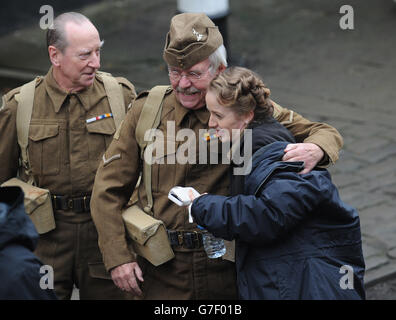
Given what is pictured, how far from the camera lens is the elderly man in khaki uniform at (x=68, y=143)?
4203 mm

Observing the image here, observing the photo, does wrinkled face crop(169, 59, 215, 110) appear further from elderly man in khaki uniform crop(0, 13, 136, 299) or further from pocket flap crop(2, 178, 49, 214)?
pocket flap crop(2, 178, 49, 214)

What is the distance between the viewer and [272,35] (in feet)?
36.6

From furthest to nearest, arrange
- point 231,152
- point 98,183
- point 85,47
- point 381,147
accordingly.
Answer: point 381,147 < point 85,47 < point 98,183 < point 231,152

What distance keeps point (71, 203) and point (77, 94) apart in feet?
2.02

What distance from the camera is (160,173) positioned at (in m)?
3.82

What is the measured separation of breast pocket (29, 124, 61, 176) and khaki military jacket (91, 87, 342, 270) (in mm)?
432

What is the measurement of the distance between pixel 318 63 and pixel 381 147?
2759 millimetres

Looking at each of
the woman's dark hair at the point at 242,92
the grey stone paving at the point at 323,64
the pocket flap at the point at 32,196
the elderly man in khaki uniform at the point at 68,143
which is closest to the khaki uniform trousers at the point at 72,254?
the elderly man in khaki uniform at the point at 68,143

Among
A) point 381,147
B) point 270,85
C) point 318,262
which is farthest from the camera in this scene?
Answer: point 270,85

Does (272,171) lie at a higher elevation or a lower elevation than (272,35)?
higher

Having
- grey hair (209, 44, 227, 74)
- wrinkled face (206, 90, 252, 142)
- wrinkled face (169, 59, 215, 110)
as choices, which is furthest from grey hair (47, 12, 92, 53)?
wrinkled face (206, 90, 252, 142)

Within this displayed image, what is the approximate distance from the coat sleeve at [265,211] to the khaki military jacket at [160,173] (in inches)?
21.0
